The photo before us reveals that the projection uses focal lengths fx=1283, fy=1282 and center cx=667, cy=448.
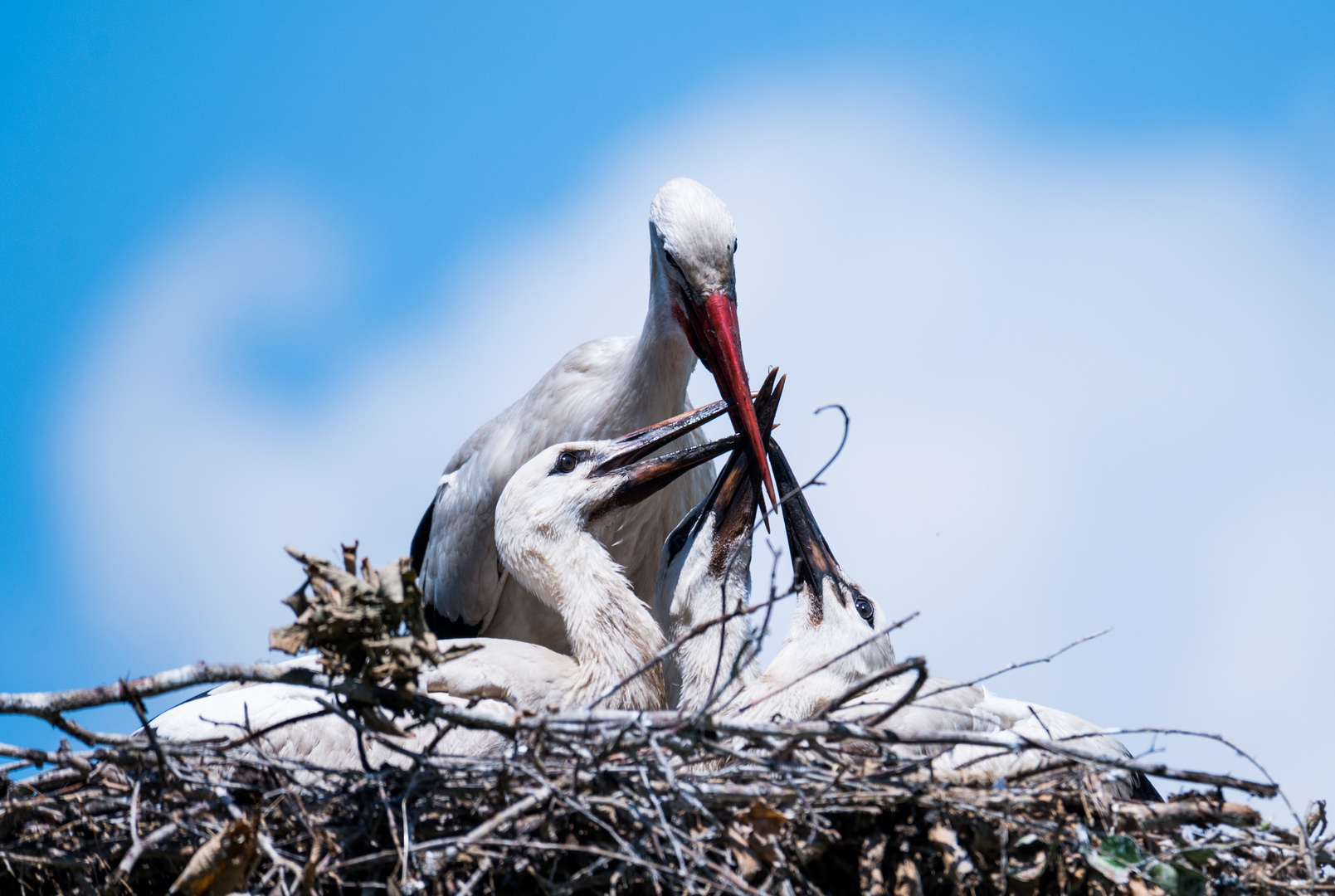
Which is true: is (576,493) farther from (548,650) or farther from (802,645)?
(802,645)

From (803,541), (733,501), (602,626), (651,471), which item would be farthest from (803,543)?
(602,626)

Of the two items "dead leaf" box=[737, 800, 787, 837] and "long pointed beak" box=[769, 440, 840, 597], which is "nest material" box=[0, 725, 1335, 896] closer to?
"dead leaf" box=[737, 800, 787, 837]

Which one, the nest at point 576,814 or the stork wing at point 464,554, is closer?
the nest at point 576,814

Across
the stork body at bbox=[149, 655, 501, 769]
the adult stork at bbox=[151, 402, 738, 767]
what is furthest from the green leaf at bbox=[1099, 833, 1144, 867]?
the stork body at bbox=[149, 655, 501, 769]

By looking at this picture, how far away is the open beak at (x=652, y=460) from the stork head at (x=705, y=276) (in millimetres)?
92

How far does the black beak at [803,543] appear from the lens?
334 centimetres

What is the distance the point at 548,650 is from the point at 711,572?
49 cm

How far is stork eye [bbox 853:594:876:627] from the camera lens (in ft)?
11.0

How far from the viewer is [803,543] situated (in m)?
3.42

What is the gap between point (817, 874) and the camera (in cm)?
233

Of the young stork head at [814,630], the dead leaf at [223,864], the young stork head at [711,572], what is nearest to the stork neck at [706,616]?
the young stork head at [711,572]

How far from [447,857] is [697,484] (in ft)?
8.50

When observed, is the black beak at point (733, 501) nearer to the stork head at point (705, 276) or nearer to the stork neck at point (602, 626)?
the stork head at point (705, 276)

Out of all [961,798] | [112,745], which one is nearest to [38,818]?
[112,745]
